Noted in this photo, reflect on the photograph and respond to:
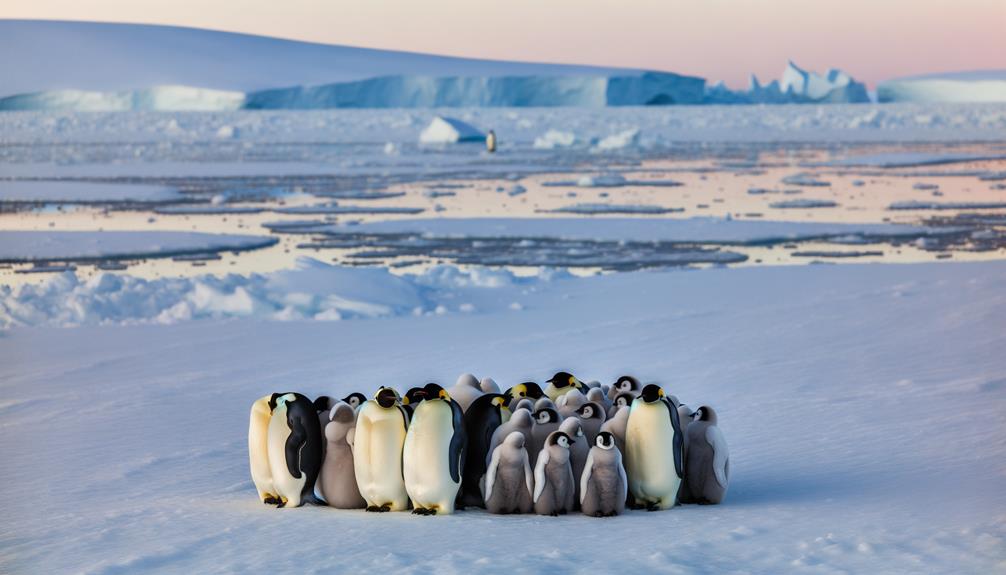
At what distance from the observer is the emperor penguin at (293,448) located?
350 cm

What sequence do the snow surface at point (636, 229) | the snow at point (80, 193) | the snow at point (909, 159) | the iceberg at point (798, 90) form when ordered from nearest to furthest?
the snow surface at point (636, 229) → the snow at point (80, 193) → the snow at point (909, 159) → the iceberg at point (798, 90)

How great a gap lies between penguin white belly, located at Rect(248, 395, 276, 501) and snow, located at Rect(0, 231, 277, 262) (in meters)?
7.08

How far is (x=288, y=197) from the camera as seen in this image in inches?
647

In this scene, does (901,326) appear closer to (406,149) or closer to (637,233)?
(637,233)

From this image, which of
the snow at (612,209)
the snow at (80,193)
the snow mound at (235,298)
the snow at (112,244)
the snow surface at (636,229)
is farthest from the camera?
the snow at (80,193)

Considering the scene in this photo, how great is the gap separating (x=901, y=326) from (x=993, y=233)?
5680 mm

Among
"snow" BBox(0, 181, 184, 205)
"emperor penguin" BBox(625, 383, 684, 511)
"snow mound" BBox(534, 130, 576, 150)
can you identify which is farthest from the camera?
"snow mound" BBox(534, 130, 576, 150)

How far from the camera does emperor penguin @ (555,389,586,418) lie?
3.65 metres

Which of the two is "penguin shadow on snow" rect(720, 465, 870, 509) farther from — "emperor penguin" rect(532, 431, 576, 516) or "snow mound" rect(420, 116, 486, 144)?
"snow mound" rect(420, 116, 486, 144)

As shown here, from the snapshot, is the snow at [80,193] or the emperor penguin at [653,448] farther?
the snow at [80,193]

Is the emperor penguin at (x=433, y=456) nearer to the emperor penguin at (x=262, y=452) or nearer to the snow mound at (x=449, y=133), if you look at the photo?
the emperor penguin at (x=262, y=452)

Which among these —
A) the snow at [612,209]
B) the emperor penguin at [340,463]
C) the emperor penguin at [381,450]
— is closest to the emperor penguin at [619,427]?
the emperor penguin at [381,450]

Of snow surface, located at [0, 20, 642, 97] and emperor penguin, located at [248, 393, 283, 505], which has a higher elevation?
snow surface, located at [0, 20, 642, 97]

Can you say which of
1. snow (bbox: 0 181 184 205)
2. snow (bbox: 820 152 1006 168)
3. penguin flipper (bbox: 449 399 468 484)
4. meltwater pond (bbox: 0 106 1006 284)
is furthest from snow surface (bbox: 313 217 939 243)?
snow (bbox: 820 152 1006 168)
